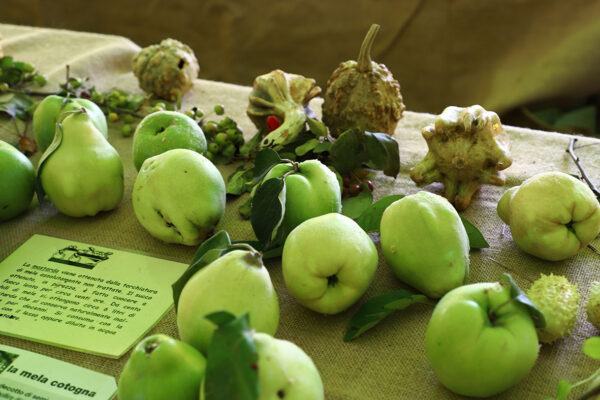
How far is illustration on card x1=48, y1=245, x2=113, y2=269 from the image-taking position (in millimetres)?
899

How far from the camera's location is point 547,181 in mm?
813

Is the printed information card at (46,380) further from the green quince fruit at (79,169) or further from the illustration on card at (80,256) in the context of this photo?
the green quince fruit at (79,169)

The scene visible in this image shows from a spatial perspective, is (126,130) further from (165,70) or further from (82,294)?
(82,294)

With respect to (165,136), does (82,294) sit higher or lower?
lower

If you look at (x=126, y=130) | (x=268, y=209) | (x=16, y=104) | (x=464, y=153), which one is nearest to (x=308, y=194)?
(x=268, y=209)

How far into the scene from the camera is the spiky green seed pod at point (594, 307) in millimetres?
706

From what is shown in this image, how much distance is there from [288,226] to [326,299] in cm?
16

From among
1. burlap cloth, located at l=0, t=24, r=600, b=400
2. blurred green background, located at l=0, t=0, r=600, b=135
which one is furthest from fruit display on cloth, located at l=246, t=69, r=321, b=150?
blurred green background, located at l=0, t=0, r=600, b=135

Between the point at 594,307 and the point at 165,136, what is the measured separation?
2.34 feet

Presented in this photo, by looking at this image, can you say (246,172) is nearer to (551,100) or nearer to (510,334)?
(510,334)

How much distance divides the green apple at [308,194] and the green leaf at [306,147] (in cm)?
19

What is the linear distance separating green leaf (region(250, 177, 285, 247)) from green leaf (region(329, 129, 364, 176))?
0.23m

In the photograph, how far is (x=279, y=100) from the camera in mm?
1143

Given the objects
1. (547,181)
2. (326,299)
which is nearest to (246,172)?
(326,299)
